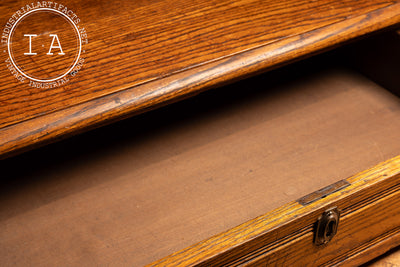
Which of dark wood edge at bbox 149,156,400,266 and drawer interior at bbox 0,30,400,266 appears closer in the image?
dark wood edge at bbox 149,156,400,266

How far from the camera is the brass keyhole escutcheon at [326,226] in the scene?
695 millimetres

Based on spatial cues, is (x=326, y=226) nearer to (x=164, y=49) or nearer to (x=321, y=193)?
(x=321, y=193)

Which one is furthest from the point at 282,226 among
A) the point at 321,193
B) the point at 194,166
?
the point at 194,166

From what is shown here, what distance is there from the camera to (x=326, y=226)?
0.71m

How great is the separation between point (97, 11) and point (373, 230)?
0.57 m

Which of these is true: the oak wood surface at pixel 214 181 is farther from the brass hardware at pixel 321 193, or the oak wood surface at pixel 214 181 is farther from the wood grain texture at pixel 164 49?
the wood grain texture at pixel 164 49

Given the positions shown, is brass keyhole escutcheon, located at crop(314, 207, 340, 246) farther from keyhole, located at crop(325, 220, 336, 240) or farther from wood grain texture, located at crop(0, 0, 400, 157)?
wood grain texture, located at crop(0, 0, 400, 157)

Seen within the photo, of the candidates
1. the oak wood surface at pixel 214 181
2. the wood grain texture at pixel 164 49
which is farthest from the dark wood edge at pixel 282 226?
the wood grain texture at pixel 164 49

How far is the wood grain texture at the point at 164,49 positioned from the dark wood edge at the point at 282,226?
215 millimetres

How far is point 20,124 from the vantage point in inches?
25.9

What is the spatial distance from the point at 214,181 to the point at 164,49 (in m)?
0.22

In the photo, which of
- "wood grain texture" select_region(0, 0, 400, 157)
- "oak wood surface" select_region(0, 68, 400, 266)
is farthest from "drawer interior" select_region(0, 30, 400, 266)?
"wood grain texture" select_region(0, 0, 400, 157)

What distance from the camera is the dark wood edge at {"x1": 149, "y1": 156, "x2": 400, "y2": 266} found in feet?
2.03

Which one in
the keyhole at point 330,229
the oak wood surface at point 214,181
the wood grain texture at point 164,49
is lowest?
the keyhole at point 330,229
